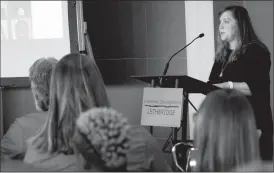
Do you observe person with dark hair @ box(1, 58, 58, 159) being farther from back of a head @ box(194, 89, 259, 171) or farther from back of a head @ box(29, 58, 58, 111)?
back of a head @ box(194, 89, 259, 171)

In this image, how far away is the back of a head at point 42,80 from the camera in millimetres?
1866

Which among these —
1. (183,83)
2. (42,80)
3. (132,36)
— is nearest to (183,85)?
(183,83)

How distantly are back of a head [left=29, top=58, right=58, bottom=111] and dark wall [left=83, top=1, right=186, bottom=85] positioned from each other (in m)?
1.09

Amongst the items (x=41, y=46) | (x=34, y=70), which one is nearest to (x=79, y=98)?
(x=34, y=70)

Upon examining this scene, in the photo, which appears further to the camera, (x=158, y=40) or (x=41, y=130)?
(x=158, y=40)

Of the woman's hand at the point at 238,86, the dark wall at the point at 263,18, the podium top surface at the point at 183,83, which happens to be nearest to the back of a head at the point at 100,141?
the podium top surface at the point at 183,83

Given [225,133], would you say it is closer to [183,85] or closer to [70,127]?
[70,127]

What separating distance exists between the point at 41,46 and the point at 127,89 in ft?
2.22

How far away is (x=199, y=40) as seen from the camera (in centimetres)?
272

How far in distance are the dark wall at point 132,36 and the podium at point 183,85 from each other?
460mm

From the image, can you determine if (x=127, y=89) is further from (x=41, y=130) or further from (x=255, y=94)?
(x=41, y=130)

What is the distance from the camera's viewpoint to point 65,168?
151 cm

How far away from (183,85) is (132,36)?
103 cm

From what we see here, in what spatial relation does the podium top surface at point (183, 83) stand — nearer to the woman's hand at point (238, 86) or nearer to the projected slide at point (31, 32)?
the woman's hand at point (238, 86)
